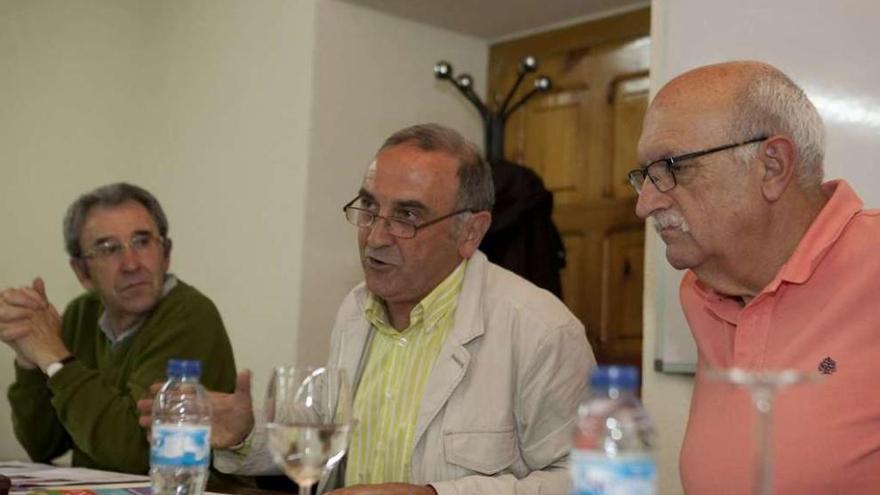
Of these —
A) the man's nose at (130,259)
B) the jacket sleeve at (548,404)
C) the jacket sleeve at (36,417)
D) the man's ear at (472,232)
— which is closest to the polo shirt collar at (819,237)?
the jacket sleeve at (548,404)

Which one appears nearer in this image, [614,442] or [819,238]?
[614,442]

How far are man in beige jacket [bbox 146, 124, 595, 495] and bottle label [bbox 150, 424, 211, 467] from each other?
1.67 feet

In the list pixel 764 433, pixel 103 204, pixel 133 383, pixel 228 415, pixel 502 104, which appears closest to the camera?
pixel 764 433

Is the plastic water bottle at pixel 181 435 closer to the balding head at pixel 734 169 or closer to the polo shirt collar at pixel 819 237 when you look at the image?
the balding head at pixel 734 169

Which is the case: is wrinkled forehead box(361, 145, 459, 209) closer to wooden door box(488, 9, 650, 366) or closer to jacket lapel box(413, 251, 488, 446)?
jacket lapel box(413, 251, 488, 446)

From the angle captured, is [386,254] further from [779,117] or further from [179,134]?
[179,134]

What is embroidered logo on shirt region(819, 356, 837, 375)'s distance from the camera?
5.34 feet

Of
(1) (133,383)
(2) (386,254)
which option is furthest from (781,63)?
(1) (133,383)

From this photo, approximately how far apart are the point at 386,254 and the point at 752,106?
2.56ft

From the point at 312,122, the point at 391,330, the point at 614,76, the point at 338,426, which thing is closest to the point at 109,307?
the point at 391,330

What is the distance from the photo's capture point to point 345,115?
12.8 feet

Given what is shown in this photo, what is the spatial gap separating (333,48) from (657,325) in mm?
1792

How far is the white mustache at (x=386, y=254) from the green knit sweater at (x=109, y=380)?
1.99ft

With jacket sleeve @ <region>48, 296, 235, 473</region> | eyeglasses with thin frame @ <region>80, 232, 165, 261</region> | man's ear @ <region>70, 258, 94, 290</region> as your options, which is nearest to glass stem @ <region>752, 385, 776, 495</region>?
jacket sleeve @ <region>48, 296, 235, 473</region>
